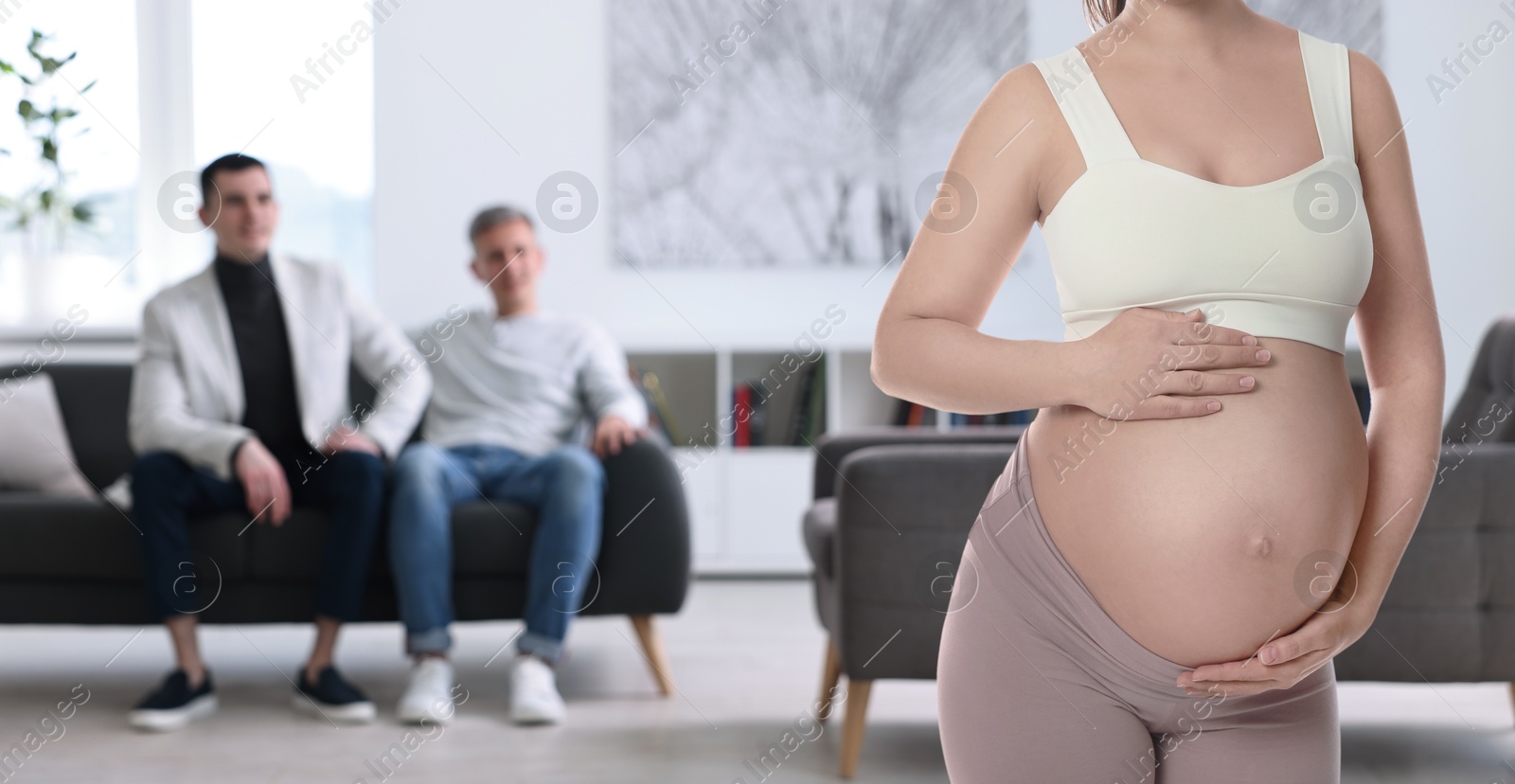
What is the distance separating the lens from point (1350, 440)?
674mm

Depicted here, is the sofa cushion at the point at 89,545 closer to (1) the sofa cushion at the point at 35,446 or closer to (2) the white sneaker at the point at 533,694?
(1) the sofa cushion at the point at 35,446

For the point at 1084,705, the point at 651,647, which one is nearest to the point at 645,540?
the point at 651,647

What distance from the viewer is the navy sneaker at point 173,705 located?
2129 millimetres

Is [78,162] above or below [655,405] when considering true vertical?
above

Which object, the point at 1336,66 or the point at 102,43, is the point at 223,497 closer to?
the point at 1336,66

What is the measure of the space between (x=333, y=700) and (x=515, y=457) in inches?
→ 25.1

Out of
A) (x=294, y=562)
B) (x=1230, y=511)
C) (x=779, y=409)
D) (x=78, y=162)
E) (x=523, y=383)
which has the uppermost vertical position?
(x=78, y=162)

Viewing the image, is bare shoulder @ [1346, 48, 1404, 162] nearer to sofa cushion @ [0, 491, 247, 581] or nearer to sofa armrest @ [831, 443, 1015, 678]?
sofa armrest @ [831, 443, 1015, 678]

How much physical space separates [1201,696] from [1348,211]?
0.99 feet

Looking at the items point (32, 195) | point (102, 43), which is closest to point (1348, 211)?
point (32, 195)

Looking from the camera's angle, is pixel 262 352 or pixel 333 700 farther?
pixel 262 352

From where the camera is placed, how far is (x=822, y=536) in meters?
2.04

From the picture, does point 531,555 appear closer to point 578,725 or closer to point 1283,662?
point 578,725

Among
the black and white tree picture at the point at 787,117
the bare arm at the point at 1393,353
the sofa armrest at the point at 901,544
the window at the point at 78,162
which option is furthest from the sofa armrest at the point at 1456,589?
the window at the point at 78,162
